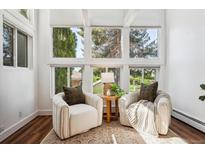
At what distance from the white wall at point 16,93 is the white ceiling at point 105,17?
805mm

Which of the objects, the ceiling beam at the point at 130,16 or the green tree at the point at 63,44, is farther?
the green tree at the point at 63,44

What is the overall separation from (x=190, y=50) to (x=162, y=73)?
142 centimetres

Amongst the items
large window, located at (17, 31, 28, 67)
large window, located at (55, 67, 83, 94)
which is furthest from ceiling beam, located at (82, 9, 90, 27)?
large window, located at (17, 31, 28, 67)

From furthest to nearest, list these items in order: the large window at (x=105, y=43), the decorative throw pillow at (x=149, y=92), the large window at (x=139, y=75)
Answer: the large window at (x=139, y=75) < the large window at (x=105, y=43) < the decorative throw pillow at (x=149, y=92)

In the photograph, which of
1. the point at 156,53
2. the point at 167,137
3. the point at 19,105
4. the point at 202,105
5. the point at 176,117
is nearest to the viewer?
the point at 167,137

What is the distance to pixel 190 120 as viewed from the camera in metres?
4.12

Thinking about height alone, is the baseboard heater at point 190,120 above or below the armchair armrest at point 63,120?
below

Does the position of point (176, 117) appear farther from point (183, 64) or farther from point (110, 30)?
point (110, 30)

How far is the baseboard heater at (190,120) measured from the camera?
370 centimetres

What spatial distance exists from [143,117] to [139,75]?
220 centimetres

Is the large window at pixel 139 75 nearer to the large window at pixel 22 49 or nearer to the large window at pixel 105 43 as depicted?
the large window at pixel 105 43

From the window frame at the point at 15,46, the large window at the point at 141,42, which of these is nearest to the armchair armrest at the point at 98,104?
the window frame at the point at 15,46
